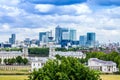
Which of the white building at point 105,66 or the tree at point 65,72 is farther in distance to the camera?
the white building at point 105,66

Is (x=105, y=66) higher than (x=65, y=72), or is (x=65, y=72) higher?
(x=65, y=72)

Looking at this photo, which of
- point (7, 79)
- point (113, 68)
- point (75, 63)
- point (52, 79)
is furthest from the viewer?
point (113, 68)

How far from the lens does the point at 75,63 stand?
93.5 ft

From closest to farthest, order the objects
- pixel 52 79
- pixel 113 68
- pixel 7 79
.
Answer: pixel 52 79 → pixel 7 79 → pixel 113 68

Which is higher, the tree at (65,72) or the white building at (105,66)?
the tree at (65,72)

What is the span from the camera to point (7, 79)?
4406 cm

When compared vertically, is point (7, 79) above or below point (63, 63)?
below

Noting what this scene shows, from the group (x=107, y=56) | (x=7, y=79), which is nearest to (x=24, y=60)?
(x=107, y=56)

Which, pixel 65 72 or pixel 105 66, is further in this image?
pixel 105 66

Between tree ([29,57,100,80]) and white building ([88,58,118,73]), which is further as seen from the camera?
white building ([88,58,118,73])

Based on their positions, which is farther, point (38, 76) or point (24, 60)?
point (24, 60)

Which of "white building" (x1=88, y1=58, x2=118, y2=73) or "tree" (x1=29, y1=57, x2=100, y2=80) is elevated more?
"tree" (x1=29, y1=57, x2=100, y2=80)

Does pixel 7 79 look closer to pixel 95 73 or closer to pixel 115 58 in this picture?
pixel 95 73

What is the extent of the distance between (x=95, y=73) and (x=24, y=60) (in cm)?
5760
